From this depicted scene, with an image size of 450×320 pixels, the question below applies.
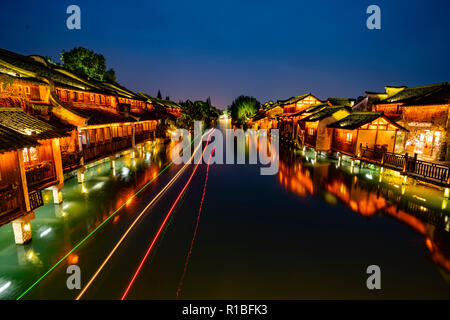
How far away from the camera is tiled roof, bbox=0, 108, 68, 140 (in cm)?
1068

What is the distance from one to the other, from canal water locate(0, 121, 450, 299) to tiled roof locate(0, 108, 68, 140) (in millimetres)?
4744

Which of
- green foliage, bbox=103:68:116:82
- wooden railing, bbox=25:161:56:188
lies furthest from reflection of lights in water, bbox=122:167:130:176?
green foliage, bbox=103:68:116:82

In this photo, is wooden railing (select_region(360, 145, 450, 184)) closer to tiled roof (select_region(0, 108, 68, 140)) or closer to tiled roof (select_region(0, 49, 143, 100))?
tiled roof (select_region(0, 108, 68, 140))

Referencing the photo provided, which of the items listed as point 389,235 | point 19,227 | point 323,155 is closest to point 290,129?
point 323,155

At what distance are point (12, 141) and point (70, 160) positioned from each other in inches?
273

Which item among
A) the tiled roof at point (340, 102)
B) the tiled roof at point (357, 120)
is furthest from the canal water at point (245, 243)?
the tiled roof at point (340, 102)

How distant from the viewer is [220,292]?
24.7 ft

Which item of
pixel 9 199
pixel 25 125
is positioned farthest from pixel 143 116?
pixel 9 199

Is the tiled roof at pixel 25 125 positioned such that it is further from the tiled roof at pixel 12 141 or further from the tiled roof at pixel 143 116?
the tiled roof at pixel 143 116

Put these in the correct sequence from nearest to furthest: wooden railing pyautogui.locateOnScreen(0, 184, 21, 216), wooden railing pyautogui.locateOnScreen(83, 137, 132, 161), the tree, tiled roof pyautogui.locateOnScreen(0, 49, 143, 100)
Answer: wooden railing pyautogui.locateOnScreen(0, 184, 21, 216) → tiled roof pyautogui.locateOnScreen(0, 49, 143, 100) → wooden railing pyautogui.locateOnScreen(83, 137, 132, 161) → the tree

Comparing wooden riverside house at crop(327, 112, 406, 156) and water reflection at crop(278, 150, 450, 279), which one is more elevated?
wooden riverside house at crop(327, 112, 406, 156)

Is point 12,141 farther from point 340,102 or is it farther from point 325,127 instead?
point 340,102

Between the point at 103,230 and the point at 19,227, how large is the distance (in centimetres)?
330

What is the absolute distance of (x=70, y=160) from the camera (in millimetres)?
15305
